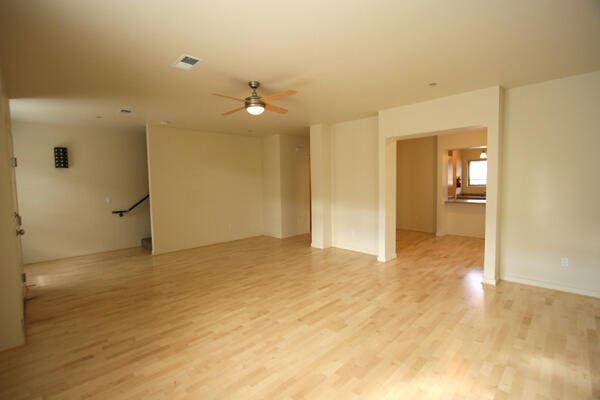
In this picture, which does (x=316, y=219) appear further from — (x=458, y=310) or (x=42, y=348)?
(x=42, y=348)

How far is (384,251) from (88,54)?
192 inches

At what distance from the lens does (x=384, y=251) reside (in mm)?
5156

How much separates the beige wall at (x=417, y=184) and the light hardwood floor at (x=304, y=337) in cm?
338

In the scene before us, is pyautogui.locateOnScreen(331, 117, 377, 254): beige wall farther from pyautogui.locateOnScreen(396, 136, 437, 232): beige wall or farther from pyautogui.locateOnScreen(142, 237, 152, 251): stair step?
pyautogui.locateOnScreen(142, 237, 152, 251): stair step

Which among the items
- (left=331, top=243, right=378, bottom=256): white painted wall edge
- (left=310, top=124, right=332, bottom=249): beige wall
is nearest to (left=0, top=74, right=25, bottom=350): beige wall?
(left=310, top=124, right=332, bottom=249): beige wall

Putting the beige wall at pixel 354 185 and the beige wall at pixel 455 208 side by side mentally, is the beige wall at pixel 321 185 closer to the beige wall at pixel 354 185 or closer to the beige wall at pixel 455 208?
the beige wall at pixel 354 185

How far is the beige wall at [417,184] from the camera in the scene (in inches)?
301

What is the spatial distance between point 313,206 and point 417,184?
342cm

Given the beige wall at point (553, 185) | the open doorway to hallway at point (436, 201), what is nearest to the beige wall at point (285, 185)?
the open doorway to hallway at point (436, 201)

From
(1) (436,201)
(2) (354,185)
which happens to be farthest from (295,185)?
(1) (436,201)

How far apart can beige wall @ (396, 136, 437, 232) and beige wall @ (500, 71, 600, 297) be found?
11.8ft

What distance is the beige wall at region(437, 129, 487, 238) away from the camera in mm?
6859

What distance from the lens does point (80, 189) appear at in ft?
19.9

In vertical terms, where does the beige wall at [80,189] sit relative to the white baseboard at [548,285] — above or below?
above
